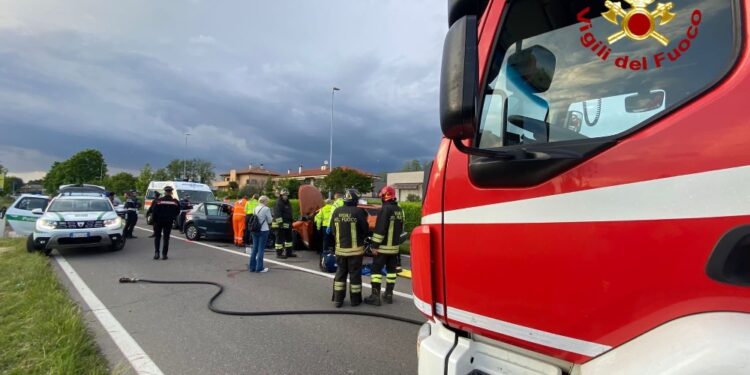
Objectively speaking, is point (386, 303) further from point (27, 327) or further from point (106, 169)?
point (106, 169)

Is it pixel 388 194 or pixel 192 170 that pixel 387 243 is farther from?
pixel 192 170

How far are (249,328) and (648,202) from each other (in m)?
4.51

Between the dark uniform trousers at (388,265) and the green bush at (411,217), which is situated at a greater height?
the green bush at (411,217)

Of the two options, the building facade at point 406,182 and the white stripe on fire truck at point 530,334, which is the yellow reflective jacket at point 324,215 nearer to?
the white stripe on fire truck at point 530,334

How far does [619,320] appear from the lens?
1.28 m

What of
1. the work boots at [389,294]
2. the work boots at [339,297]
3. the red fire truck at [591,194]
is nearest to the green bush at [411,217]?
the work boots at [389,294]

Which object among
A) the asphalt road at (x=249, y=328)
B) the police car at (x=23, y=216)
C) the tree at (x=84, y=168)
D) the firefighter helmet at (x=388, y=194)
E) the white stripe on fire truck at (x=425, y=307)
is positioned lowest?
the asphalt road at (x=249, y=328)

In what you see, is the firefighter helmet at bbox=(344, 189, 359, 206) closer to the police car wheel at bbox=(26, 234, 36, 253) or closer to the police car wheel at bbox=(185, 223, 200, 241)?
the police car wheel at bbox=(26, 234, 36, 253)

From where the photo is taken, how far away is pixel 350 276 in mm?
5816

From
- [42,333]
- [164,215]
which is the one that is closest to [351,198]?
[42,333]

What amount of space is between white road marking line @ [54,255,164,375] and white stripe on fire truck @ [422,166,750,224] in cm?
358

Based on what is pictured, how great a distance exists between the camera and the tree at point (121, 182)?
228ft

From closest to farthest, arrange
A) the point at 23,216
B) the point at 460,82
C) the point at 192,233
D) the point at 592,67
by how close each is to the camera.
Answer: the point at 460,82 → the point at 592,67 → the point at 23,216 → the point at 192,233

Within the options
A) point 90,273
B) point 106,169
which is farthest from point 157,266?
point 106,169
